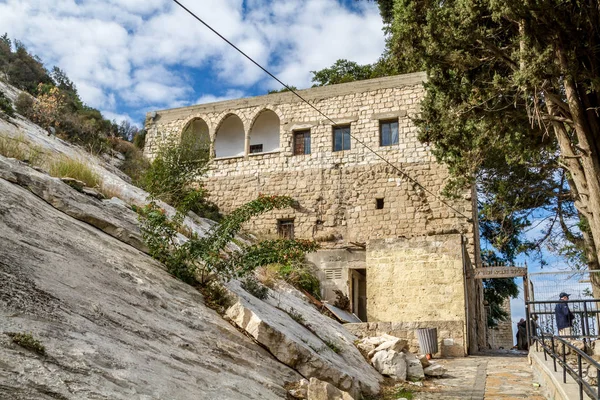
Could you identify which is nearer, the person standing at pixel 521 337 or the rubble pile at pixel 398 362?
the rubble pile at pixel 398 362

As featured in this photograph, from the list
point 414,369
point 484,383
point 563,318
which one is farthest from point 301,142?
point 484,383

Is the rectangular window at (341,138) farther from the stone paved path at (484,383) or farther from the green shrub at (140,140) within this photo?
the stone paved path at (484,383)

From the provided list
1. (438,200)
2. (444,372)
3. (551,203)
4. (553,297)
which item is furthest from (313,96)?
(444,372)

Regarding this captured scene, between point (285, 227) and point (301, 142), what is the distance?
3229 mm

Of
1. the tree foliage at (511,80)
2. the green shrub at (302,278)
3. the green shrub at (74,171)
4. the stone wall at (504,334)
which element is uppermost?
the tree foliage at (511,80)

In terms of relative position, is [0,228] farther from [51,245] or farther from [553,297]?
[553,297]

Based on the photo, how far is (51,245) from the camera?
16.1ft

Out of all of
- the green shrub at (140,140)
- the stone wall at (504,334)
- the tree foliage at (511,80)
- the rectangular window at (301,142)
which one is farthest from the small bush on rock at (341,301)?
the stone wall at (504,334)

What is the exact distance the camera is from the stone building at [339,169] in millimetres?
16375

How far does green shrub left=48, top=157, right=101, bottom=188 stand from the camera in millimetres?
8185

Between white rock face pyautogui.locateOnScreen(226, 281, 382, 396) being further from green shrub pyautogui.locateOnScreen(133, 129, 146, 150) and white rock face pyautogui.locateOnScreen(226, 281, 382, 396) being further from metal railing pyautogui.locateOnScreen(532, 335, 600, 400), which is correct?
green shrub pyautogui.locateOnScreen(133, 129, 146, 150)

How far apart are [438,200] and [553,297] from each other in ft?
21.9

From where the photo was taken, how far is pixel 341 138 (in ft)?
61.9

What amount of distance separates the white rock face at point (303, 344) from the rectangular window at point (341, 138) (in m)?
11.0
